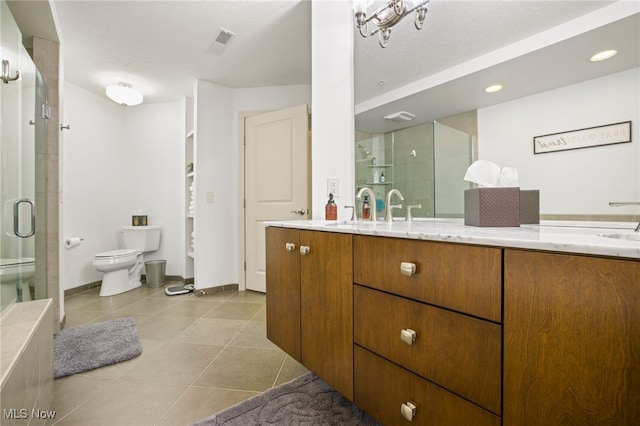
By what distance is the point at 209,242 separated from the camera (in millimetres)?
3166

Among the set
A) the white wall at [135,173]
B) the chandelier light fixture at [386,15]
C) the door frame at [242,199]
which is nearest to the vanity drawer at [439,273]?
the chandelier light fixture at [386,15]

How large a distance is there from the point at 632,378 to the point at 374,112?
1.52 meters

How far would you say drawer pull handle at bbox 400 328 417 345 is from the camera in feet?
2.69

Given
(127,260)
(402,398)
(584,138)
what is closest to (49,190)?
(127,260)

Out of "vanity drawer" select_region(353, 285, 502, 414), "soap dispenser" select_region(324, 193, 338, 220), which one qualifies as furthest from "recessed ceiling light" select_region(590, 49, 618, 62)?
"soap dispenser" select_region(324, 193, 338, 220)

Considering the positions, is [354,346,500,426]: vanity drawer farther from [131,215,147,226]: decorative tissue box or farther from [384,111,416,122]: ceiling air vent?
[131,215,147,226]: decorative tissue box

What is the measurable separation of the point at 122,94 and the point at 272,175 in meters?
1.78

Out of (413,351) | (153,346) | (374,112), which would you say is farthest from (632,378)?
(153,346)

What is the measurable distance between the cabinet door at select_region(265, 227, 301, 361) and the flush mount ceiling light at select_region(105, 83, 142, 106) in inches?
103

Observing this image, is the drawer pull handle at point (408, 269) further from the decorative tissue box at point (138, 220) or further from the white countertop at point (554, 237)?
the decorative tissue box at point (138, 220)

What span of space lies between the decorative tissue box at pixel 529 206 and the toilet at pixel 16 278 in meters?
2.29

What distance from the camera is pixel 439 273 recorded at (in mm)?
763

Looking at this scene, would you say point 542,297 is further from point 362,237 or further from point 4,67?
point 4,67
